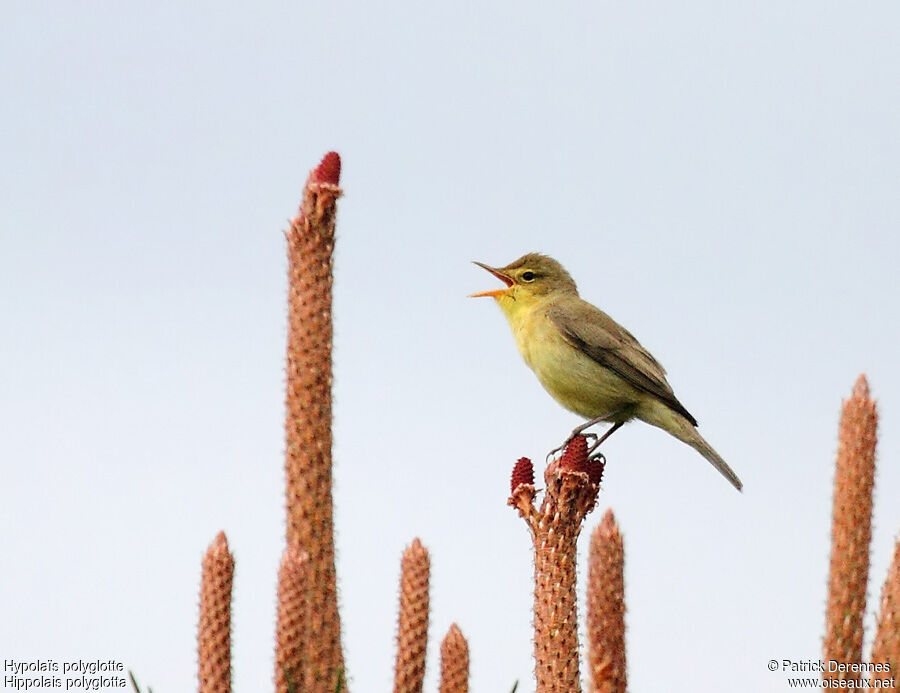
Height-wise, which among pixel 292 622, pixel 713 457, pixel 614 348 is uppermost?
pixel 614 348

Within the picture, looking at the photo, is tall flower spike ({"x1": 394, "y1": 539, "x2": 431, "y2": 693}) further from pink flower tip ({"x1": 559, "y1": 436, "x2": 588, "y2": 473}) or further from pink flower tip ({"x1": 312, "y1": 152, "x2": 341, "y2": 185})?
pink flower tip ({"x1": 312, "y1": 152, "x2": 341, "y2": 185})

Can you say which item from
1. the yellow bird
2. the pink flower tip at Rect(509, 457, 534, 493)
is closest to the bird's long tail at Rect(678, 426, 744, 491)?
the yellow bird

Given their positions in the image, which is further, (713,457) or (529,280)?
(529,280)

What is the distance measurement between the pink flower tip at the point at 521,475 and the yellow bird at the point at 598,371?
458 cm

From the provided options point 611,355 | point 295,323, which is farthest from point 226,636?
point 611,355

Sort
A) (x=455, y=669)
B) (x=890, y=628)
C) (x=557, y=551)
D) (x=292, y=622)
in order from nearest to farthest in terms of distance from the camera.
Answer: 1. (x=890, y=628)
2. (x=292, y=622)
3. (x=557, y=551)
4. (x=455, y=669)

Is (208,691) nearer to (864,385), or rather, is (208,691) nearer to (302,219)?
(302,219)

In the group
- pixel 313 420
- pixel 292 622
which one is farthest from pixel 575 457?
pixel 292 622

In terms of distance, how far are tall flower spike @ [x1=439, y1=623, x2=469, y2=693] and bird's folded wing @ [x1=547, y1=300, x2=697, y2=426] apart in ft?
16.5

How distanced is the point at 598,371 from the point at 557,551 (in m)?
5.15

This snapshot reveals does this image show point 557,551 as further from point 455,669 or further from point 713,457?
point 713,457

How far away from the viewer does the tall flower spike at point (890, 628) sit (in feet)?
14.4

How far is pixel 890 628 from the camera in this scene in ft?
14.5

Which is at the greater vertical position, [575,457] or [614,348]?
[614,348]
